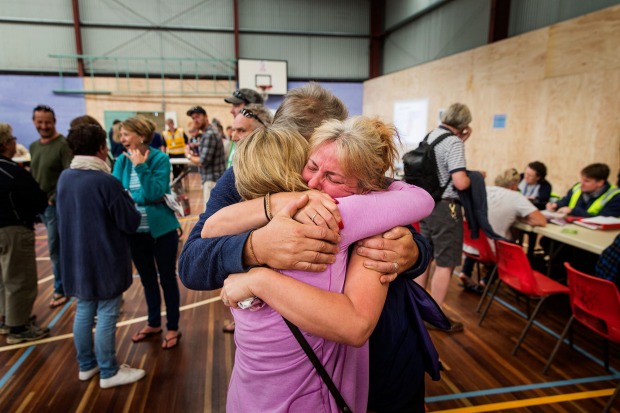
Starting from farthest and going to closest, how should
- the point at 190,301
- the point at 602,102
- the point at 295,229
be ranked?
the point at 602,102 < the point at 190,301 < the point at 295,229

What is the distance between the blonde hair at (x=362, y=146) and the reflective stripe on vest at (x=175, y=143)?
831 cm

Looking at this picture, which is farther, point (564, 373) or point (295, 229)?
point (564, 373)

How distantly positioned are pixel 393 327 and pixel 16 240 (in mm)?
2909

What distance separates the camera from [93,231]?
2.06 metres

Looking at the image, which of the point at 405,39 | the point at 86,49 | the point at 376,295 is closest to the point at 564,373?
the point at 376,295

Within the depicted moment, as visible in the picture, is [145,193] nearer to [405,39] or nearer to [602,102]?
[602,102]

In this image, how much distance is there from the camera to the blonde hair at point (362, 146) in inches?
35.3

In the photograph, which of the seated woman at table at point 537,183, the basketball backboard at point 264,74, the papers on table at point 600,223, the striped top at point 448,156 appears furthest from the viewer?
the basketball backboard at point 264,74

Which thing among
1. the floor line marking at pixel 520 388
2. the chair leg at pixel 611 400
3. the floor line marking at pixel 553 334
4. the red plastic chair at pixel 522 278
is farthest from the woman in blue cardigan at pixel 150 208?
A: the floor line marking at pixel 553 334

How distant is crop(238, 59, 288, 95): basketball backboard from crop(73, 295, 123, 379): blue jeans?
10.8 metres

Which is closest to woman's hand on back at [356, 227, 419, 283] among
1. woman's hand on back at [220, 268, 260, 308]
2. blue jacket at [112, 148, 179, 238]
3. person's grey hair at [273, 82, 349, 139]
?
woman's hand on back at [220, 268, 260, 308]

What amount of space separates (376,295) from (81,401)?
229 cm

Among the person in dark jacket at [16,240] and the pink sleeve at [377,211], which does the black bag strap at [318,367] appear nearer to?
the pink sleeve at [377,211]

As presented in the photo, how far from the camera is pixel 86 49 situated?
37.2ft
